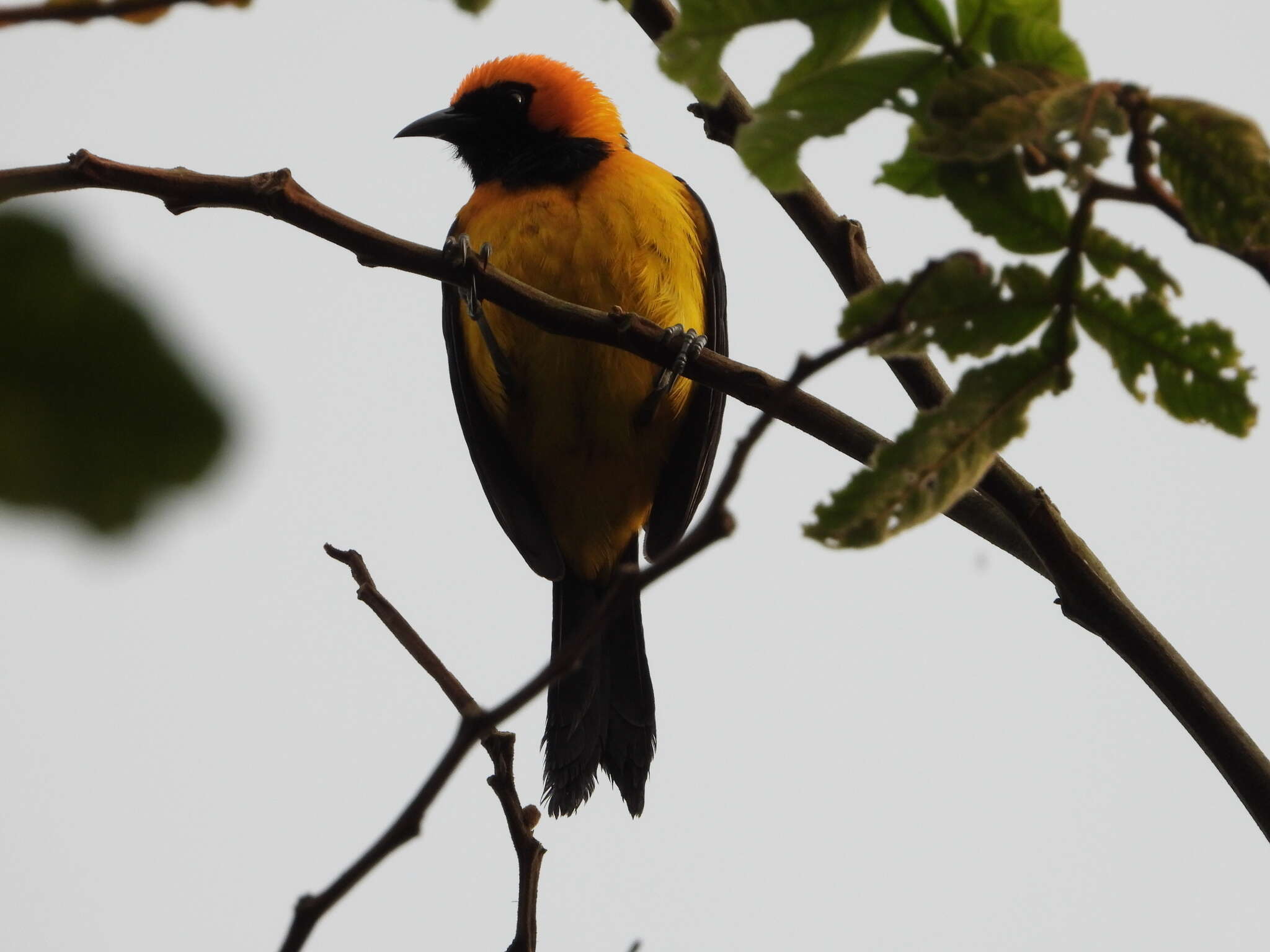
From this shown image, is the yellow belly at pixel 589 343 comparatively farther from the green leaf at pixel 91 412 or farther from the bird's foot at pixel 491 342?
the green leaf at pixel 91 412

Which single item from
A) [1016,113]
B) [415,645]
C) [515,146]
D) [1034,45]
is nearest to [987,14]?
[1034,45]

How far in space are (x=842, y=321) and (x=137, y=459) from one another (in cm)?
130

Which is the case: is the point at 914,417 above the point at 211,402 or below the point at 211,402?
above

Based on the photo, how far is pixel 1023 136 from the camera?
143cm

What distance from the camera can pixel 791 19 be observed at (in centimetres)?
167

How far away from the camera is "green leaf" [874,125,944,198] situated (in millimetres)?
1849

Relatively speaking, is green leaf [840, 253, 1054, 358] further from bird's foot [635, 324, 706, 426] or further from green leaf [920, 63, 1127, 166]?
bird's foot [635, 324, 706, 426]

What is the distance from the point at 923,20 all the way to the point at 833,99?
0.15 meters

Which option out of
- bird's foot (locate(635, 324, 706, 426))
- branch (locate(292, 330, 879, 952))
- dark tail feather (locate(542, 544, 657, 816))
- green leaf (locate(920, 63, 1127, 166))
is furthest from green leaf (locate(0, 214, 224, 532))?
dark tail feather (locate(542, 544, 657, 816))

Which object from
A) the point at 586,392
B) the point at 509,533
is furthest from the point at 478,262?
the point at 509,533

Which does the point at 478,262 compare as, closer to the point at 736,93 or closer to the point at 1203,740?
the point at 736,93

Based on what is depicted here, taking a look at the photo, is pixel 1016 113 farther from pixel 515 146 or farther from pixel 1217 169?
pixel 515 146

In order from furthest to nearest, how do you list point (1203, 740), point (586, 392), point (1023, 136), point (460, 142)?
point (460, 142), point (586, 392), point (1203, 740), point (1023, 136)

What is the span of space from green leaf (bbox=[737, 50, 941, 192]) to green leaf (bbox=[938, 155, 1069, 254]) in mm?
130
